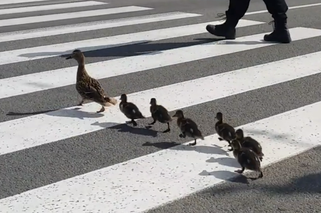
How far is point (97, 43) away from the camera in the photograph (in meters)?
9.25

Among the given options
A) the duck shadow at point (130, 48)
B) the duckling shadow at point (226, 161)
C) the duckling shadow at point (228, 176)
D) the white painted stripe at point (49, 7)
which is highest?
the duckling shadow at point (228, 176)

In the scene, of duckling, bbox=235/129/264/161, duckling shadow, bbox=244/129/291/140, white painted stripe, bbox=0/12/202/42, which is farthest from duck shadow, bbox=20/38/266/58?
duckling, bbox=235/129/264/161

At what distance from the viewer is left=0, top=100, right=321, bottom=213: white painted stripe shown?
423 centimetres

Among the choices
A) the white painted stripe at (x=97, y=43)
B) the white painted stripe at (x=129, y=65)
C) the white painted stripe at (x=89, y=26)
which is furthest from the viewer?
the white painted stripe at (x=89, y=26)

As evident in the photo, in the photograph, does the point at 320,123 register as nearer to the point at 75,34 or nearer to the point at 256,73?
the point at 256,73

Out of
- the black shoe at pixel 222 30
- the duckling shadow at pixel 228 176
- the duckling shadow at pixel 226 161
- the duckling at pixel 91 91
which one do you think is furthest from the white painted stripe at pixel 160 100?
the black shoe at pixel 222 30

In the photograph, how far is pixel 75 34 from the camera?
9.92 m

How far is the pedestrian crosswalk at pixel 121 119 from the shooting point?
4.48 metres

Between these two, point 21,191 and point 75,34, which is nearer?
point 21,191

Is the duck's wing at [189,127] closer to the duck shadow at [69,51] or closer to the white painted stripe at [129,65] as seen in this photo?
the white painted stripe at [129,65]

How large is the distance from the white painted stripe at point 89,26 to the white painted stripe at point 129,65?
1982mm

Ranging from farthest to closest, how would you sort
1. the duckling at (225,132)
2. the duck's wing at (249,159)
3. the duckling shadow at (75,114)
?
the duckling shadow at (75,114) → the duckling at (225,132) → the duck's wing at (249,159)

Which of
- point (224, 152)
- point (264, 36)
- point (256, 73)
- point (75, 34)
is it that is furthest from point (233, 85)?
point (75, 34)

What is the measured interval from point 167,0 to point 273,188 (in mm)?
9615
